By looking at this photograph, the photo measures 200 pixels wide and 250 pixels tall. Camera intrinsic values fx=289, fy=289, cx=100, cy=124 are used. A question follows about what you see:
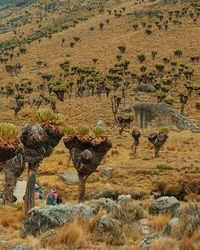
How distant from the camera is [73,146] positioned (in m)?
18.3

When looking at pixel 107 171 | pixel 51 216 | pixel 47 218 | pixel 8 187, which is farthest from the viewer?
pixel 107 171

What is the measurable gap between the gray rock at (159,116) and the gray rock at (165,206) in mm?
37957

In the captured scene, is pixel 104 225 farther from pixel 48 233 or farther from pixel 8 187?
pixel 8 187

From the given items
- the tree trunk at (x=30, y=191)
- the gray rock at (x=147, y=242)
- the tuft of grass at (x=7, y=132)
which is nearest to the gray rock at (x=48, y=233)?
the gray rock at (x=147, y=242)

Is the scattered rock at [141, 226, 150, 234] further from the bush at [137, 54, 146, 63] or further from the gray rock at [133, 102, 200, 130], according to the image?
the bush at [137, 54, 146, 63]

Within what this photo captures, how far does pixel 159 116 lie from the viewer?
51.8m

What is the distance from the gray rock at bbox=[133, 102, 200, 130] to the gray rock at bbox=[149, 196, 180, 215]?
37957 mm

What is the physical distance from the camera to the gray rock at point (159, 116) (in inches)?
Result: 1976

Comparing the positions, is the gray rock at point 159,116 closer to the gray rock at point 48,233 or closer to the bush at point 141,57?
the gray rock at point 48,233

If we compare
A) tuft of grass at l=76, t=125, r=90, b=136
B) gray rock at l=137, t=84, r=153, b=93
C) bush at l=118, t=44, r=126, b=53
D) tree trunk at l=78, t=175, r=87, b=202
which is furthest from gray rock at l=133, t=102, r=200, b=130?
bush at l=118, t=44, r=126, b=53

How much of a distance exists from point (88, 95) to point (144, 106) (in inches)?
1184

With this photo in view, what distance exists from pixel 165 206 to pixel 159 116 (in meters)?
40.1

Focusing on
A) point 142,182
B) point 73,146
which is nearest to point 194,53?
point 142,182

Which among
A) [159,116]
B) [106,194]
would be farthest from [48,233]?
[159,116]
